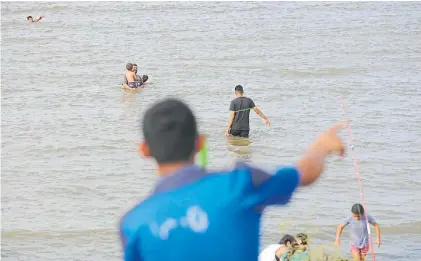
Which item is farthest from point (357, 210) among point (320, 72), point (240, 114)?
point (320, 72)

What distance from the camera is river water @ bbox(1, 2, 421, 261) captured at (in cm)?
1148

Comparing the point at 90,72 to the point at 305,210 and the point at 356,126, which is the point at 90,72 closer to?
the point at 356,126

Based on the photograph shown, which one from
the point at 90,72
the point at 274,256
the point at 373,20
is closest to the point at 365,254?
the point at 274,256

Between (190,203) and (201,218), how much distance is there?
0.15 feet

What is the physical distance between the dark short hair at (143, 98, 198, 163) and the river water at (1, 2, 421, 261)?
27 cm

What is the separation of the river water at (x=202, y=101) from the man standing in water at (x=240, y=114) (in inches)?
10.7

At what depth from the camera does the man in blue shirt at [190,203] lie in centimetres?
232

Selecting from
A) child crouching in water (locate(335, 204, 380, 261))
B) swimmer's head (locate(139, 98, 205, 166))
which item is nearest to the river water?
swimmer's head (locate(139, 98, 205, 166))

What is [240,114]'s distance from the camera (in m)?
15.0

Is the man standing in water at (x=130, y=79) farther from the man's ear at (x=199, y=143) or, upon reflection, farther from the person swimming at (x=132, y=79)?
the man's ear at (x=199, y=143)

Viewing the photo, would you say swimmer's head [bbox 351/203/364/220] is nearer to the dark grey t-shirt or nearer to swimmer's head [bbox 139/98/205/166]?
the dark grey t-shirt

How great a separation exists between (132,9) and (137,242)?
106ft

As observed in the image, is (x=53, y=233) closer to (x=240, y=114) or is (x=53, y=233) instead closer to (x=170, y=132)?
(x=240, y=114)

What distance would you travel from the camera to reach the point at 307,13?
108ft
